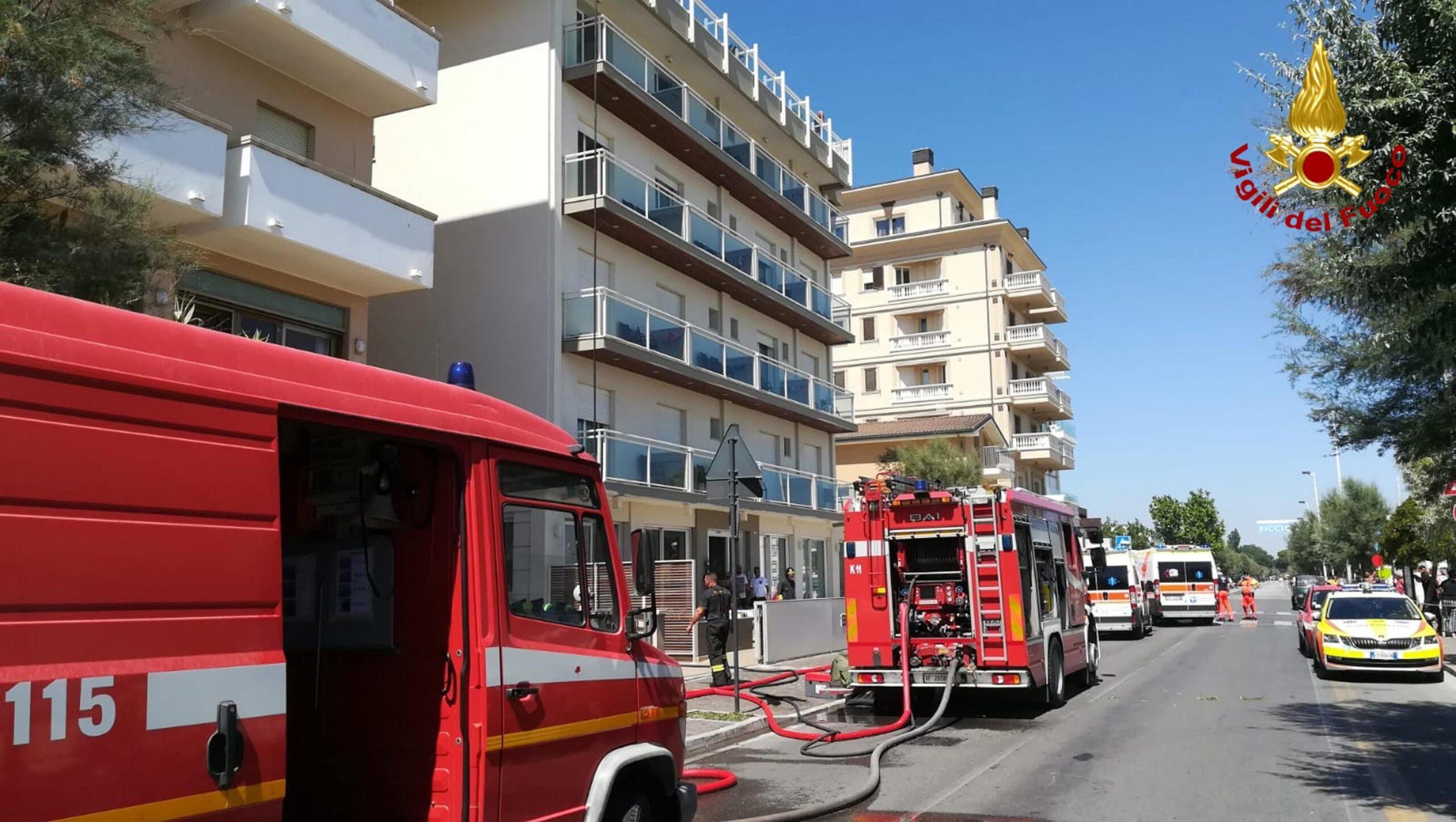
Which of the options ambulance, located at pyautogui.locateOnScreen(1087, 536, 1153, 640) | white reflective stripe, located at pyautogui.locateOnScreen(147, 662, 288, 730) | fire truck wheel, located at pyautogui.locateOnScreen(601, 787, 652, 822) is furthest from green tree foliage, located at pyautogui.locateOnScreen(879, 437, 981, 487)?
white reflective stripe, located at pyautogui.locateOnScreen(147, 662, 288, 730)

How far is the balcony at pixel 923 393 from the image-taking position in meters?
51.9

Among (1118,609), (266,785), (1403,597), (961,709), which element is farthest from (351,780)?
(1118,609)

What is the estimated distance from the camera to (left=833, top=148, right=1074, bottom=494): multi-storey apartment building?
169 ft

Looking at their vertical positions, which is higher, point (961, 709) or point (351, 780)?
point (351, 780)

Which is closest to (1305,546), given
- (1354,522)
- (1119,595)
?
(1354,522)

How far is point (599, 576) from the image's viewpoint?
18.6ft

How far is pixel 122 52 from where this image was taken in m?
8.14

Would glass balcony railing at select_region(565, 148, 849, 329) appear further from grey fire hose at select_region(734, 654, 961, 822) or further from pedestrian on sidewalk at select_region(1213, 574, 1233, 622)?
pedestrian on sidewalk at select_region(1213, 574, 1233, 622)

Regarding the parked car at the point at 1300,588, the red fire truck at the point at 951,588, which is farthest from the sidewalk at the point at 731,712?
the parked car at the point at 1300,588

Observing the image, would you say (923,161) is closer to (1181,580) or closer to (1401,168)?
(1181,580)

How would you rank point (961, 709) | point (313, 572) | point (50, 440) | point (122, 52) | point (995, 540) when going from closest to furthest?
point (50, 440) → point (313, 572) → point (122, 52) → point (995, 540) → point (961, 709)

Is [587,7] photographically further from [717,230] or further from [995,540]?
[995,540]

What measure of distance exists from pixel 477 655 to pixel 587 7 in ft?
70.3

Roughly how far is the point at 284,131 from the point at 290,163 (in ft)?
7.99
